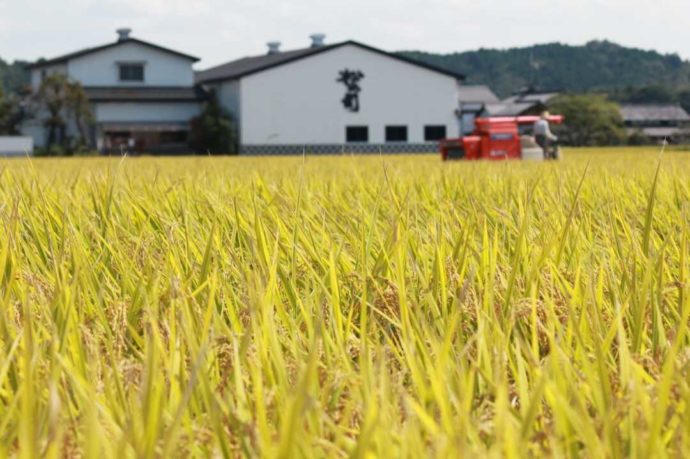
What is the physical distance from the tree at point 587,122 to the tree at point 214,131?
25056 mm

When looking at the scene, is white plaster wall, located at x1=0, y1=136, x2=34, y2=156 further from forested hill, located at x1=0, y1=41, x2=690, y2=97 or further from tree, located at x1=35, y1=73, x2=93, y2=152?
forested hill, located at x1=0, y1=41, x2=690, y2=97

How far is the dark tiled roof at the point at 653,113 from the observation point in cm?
9125

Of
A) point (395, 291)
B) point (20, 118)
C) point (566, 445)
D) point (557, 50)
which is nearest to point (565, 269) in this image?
point (395, 291)

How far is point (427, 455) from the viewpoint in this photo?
2.54 ft

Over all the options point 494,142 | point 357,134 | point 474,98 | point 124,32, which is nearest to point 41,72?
point 124,32

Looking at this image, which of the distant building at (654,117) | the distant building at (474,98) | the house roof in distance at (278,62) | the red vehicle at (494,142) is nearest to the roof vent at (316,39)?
the house roof in distance at (278,62)

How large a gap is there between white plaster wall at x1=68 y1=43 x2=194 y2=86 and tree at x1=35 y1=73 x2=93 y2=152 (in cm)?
242

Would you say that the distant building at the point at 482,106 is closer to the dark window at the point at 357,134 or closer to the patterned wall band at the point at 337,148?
the patterned wall band at the point at 337,148

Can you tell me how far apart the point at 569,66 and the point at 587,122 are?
235 feet

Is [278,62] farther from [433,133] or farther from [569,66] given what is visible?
[569,66]

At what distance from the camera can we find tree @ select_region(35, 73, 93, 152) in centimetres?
3922

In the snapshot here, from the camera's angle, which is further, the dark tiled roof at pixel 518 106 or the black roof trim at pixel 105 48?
the dark tiled roof at pixel 518 106

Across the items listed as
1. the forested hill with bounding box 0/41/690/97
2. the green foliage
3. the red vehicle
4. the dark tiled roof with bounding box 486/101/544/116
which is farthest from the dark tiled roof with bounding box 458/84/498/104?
the forested hill with bounding box 0/41/690/97

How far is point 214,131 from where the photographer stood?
39.9 meters
